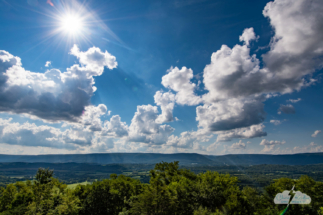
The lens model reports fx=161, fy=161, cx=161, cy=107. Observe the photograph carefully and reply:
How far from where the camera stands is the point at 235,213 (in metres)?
31.7

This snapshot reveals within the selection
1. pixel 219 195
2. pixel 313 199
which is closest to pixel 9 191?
pixel 219 195

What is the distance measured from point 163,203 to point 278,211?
77.9ft

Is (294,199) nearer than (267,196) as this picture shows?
Yes

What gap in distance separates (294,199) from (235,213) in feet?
42.6

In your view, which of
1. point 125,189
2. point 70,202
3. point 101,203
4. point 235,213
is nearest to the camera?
point 235,213

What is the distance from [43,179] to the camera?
35125mm

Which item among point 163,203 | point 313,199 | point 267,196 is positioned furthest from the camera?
point 313,199

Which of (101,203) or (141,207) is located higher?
(141,207)

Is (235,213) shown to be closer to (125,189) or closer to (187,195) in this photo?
(187,195)

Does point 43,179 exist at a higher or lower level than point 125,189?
higher

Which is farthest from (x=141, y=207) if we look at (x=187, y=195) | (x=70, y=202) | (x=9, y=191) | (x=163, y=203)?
(x=9, y=191)

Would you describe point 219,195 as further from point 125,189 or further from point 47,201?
point 47,201

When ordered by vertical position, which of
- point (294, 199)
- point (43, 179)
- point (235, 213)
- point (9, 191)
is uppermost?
point (43, 179)

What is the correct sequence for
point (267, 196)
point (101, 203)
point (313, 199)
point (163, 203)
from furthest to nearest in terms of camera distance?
1. point (101, 203)
2. point (313, 199)
3. point (267, 196)
4. point (163, 203)
